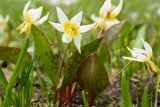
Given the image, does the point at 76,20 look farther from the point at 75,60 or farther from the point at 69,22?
the point at 75,60

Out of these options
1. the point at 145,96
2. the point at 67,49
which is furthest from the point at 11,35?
the point at 145,96

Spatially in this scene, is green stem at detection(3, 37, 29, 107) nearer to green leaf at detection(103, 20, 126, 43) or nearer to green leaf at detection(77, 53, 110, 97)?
green leaf at detection(77, 53, 110, 97)

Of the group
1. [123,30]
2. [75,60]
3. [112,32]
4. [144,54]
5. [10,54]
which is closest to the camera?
[144,54]

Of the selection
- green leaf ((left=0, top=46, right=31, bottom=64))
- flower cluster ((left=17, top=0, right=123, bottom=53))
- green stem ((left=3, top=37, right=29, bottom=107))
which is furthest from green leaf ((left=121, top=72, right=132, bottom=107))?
green leaf ((left=0, top=46, right=31, bottom=64))

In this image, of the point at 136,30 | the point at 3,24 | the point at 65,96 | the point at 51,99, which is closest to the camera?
the point at 65,96

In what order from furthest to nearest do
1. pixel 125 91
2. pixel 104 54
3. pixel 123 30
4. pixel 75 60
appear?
pixel 123 30 → pixel 104 54 → pixel 75 60 → pixel 125 91

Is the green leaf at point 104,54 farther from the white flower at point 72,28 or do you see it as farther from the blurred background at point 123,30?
the white flower at point 72,28

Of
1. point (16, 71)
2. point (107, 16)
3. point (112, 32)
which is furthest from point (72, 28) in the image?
point (112, 32)

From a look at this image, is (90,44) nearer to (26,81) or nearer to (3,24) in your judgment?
(26,81)

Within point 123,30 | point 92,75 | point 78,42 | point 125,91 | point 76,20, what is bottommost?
point 125,91
